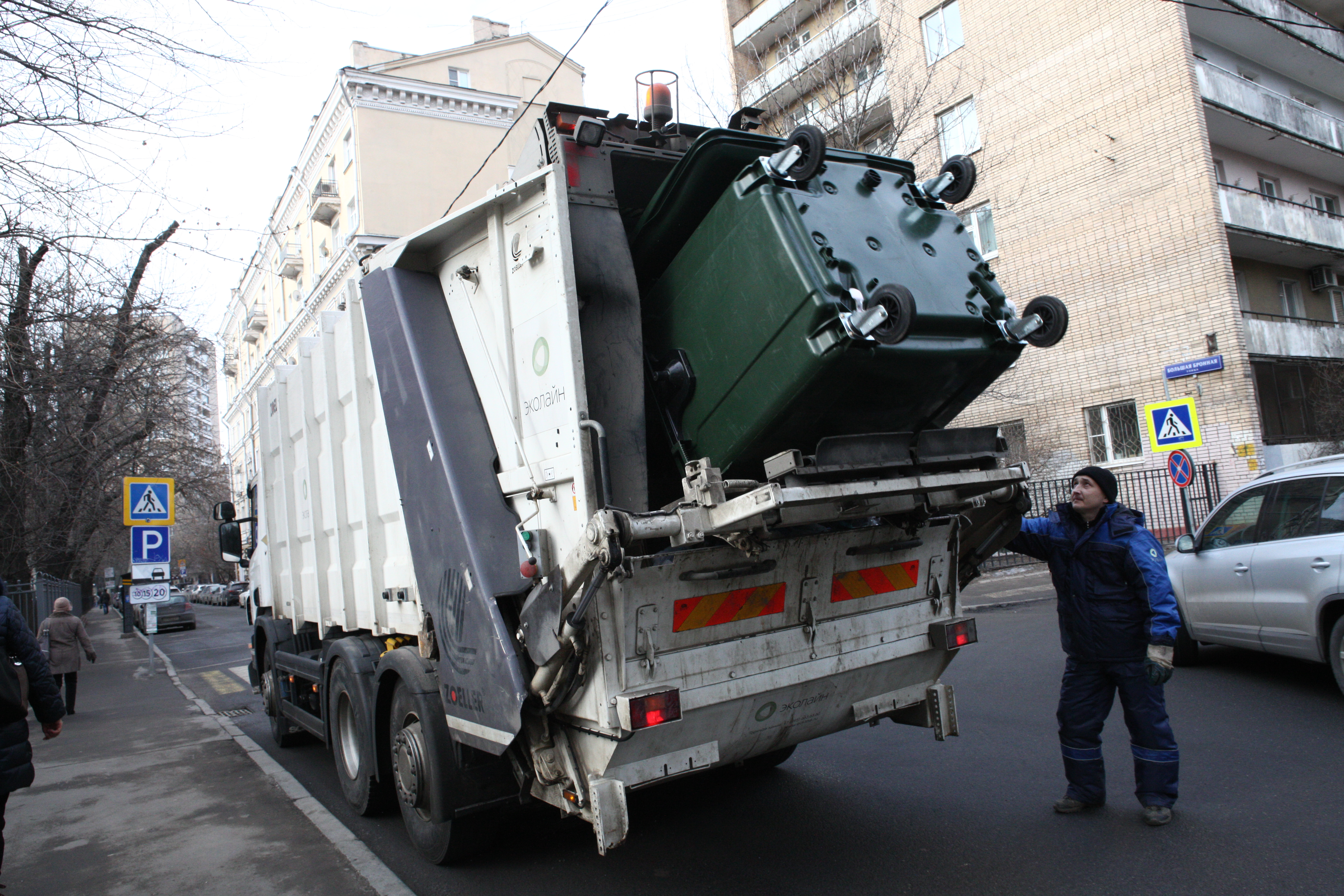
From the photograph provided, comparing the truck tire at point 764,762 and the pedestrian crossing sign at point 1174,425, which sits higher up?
the pedestrian crossing sign at point 1174,425

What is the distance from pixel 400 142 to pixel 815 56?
19.0m

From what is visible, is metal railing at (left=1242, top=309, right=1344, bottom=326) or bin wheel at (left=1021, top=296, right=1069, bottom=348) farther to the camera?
metal railing at (left=1242, top=309, right=1344, bottom=326)

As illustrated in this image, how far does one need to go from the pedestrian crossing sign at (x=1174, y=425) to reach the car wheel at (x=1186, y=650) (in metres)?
5.12

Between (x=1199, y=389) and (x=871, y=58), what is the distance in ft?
32.1

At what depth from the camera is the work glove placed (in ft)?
12.9

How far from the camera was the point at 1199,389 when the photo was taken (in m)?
17.9

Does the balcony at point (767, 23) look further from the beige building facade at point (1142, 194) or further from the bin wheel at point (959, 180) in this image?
the bin wheel at point (959, 180)

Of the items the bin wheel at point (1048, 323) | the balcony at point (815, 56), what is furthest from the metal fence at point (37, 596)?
the balcony at point (815, 56)

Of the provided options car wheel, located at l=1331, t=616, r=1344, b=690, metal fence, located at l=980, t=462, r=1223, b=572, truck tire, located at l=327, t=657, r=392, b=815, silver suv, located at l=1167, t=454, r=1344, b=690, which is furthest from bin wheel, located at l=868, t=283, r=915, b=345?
metal fence, located at l=980, t=462, r=1223, b=572

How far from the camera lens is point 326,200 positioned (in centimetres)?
3184

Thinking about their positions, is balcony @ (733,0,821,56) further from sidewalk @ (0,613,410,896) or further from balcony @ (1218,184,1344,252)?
sidewalk @ (0,613,410,896)

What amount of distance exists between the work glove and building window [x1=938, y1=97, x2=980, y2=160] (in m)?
19.3

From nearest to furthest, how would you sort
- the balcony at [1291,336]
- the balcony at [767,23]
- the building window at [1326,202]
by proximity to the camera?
the balcony at [1291,336], the balcony at [767,23], the building window at [1326,202]

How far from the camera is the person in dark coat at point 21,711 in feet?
12.9
